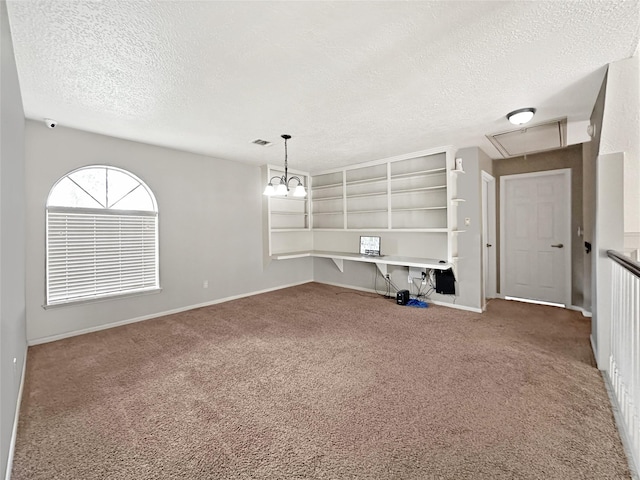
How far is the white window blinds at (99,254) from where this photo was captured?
3275mm

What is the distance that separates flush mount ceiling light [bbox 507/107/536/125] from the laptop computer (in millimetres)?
2669

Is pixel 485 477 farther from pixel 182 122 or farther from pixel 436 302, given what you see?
pixel 182 122

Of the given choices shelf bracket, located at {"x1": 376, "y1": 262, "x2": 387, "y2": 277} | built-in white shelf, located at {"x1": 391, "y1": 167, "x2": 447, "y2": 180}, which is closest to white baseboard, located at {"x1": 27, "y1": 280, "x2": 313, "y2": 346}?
shelf bracket, located at {"x1": 376, "y1": 262, "x2": 387, "y2": 277}

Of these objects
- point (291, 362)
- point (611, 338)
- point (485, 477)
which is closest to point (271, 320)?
point (291, 362)

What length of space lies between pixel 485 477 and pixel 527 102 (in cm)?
303

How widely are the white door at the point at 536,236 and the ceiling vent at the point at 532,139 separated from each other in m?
0.52

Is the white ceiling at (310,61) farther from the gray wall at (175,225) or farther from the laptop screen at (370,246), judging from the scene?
the laptop screen at (370,246)

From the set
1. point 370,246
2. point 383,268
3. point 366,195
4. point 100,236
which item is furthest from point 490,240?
point 100,236

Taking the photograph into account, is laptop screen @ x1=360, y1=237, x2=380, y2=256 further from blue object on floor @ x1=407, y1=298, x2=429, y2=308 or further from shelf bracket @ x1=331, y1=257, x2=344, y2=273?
blue object on floor @ x1=407, y1=298, x2=429, y2=308

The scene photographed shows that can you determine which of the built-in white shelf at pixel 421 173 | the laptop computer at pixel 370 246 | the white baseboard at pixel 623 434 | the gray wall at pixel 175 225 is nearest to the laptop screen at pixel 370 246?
the laptop computer at pixel 370 246

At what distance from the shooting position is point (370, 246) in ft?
17.2

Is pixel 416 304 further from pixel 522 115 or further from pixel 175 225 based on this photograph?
pixel 175 225

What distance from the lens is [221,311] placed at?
4.32m

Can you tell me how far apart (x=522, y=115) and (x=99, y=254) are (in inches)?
197
